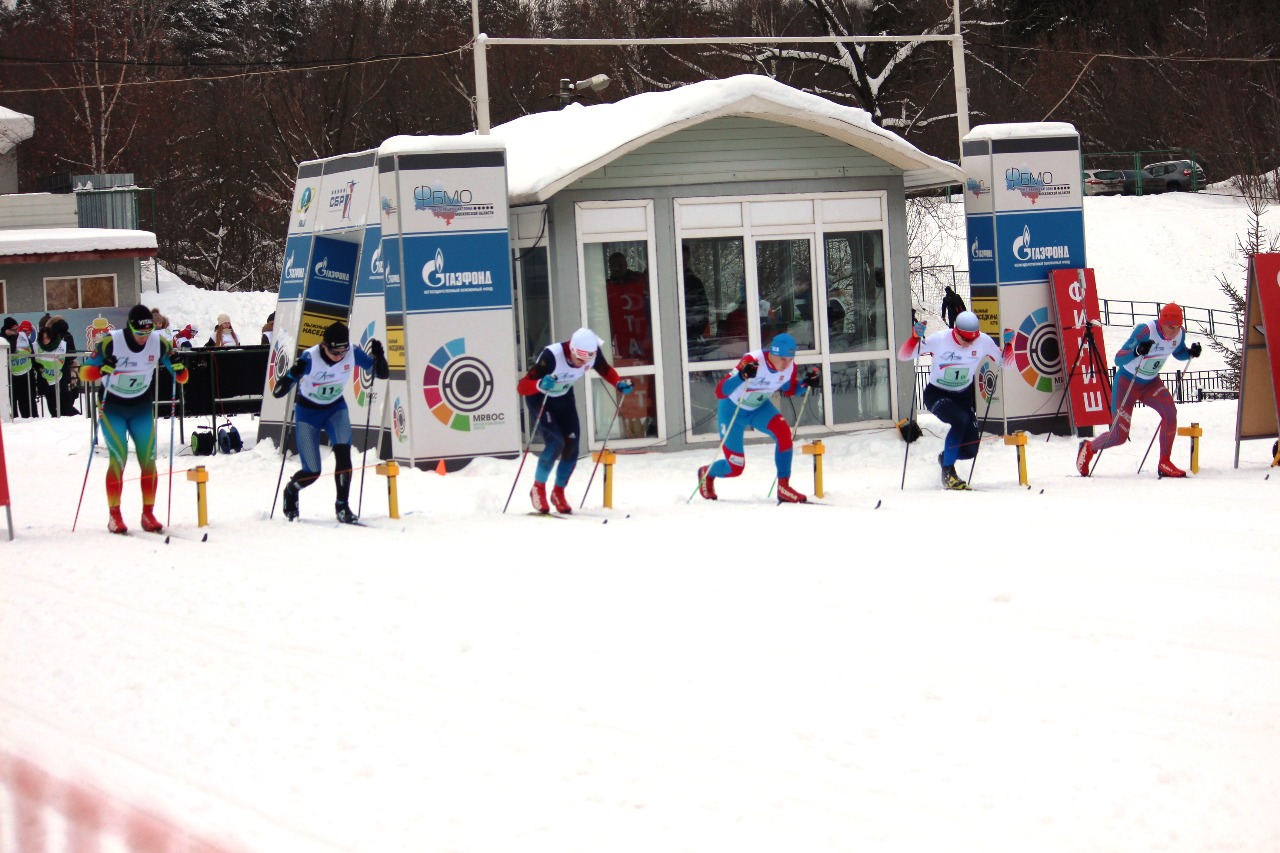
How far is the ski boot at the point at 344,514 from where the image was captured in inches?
520

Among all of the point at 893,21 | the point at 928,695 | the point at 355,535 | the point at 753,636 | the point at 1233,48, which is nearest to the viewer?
the point at 928,695

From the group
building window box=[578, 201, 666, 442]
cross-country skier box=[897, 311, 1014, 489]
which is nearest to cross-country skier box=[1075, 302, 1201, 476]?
cross-country skier box=[897, 311, 1014, 489]

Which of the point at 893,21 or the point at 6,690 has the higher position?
the point at 893,21

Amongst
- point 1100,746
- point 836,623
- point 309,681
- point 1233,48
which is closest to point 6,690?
point 309,681

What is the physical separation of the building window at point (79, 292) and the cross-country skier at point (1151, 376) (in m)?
28.6

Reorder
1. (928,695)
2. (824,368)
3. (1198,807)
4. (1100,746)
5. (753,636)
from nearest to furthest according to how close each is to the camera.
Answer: (1198,807) → (1100,746) → (928,695) → (753,636) → (824,368)

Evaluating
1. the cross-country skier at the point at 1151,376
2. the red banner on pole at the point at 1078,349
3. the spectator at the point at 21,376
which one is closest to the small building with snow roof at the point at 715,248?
the red banner on pole at the point at 1078,349

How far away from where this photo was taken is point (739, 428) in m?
14.2

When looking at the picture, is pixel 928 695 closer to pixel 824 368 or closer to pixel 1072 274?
pixel 824 368

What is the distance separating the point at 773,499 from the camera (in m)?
14.5

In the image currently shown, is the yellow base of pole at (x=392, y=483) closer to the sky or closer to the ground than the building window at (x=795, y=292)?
closer to the ground

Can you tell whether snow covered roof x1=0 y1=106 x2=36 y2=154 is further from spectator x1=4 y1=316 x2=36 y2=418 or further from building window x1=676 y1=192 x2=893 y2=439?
building window x1=676 y1=192 x2=893 y2=439

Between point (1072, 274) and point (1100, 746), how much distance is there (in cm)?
1437

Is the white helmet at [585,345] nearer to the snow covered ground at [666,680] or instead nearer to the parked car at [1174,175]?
the snow covered ground at [666,680]
